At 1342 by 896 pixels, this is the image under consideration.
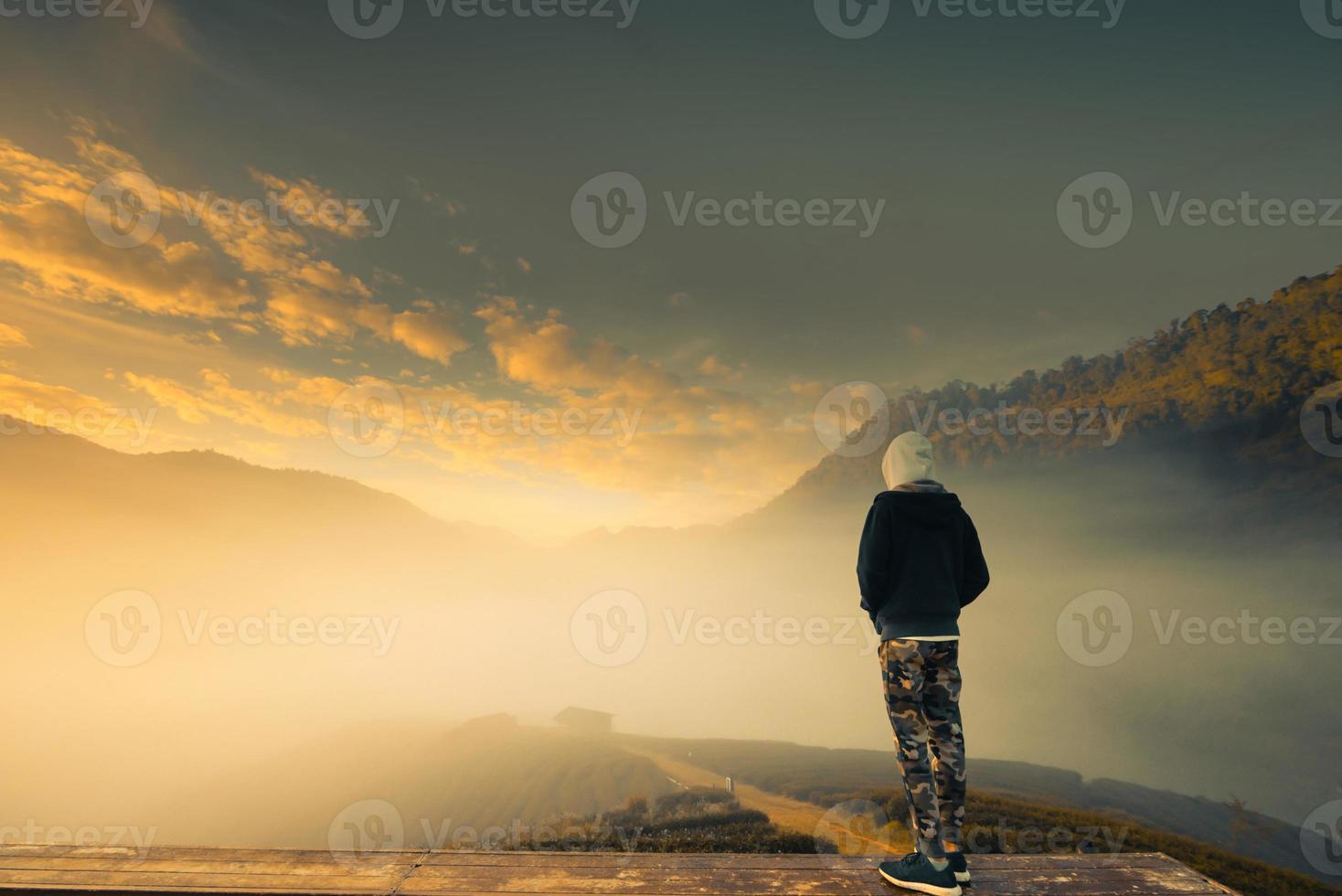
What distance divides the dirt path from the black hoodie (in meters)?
2.01

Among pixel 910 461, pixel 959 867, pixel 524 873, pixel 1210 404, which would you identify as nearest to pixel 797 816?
pixel 959 867

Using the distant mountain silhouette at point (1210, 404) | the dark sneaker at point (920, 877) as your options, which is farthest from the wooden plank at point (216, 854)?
the distant mountain silhouette at point (1210, 404)

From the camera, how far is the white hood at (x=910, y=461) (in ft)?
15.0

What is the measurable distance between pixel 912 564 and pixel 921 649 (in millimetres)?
577

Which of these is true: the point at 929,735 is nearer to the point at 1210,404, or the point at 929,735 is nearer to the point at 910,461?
A: the point at 910,461

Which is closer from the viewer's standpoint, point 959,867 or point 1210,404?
point 959,867

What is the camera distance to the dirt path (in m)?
25.2

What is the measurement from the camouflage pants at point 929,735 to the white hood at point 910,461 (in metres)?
1.17

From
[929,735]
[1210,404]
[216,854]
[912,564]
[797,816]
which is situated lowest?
[797,816]

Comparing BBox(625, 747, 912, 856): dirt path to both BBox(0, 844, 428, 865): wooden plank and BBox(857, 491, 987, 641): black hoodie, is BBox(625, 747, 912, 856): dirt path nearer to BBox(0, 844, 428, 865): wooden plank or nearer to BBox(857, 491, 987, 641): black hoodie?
BBox(857, 491, 987, 641): black hoodie

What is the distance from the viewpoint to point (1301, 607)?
8538 centimetres

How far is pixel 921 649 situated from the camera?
168 inches

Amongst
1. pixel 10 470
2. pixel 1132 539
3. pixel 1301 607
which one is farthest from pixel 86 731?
pixel 1301 607

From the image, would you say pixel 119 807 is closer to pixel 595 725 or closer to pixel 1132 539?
pixel 595 725
